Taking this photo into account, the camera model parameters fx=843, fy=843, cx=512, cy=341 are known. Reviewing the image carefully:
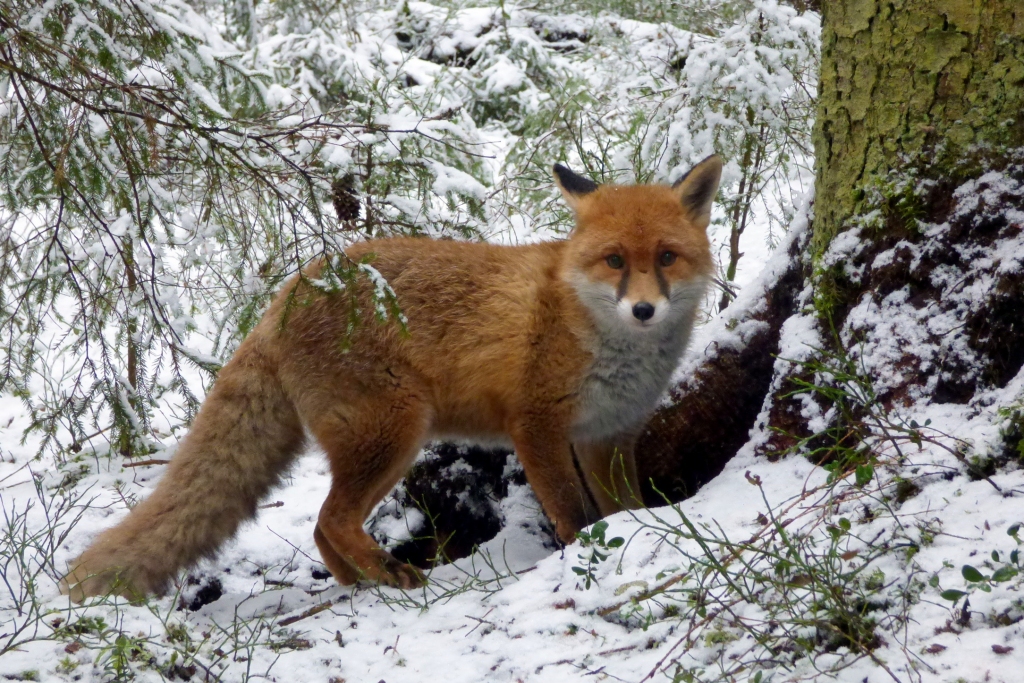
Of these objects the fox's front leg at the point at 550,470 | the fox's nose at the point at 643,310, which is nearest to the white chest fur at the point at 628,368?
the fox's front leg at the point at 550,470

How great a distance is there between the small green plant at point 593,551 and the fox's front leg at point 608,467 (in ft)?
4.04

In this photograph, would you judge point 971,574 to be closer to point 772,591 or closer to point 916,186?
point 772,591

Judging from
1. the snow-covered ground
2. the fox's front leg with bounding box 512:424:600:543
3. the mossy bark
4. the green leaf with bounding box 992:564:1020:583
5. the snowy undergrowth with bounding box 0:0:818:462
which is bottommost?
the green leaf with bounding box 992:564:1020:583

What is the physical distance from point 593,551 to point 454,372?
138cm

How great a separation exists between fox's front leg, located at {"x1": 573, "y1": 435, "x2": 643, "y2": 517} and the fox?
174mm

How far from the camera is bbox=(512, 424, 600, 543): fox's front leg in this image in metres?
3.81

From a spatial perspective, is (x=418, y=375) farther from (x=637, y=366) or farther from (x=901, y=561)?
(x=901, y=561)

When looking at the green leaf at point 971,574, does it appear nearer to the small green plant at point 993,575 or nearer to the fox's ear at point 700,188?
the small green plant at point 993,575

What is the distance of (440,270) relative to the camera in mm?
4062

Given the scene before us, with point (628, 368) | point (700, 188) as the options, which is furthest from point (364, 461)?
point (700, 188)

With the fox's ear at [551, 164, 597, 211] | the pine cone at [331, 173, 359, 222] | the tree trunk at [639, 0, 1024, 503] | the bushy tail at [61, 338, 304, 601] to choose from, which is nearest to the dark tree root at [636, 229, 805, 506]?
the tree trunk at [639, 0, 1024, 503]

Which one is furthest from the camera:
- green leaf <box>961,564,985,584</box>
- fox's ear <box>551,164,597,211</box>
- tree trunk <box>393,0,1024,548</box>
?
fox's ear <box>551,164,597,211</box>

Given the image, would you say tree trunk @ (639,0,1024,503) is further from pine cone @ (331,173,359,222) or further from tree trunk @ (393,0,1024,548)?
pine cone @ (331,173,359,222)

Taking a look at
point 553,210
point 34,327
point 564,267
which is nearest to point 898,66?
point 564,267
